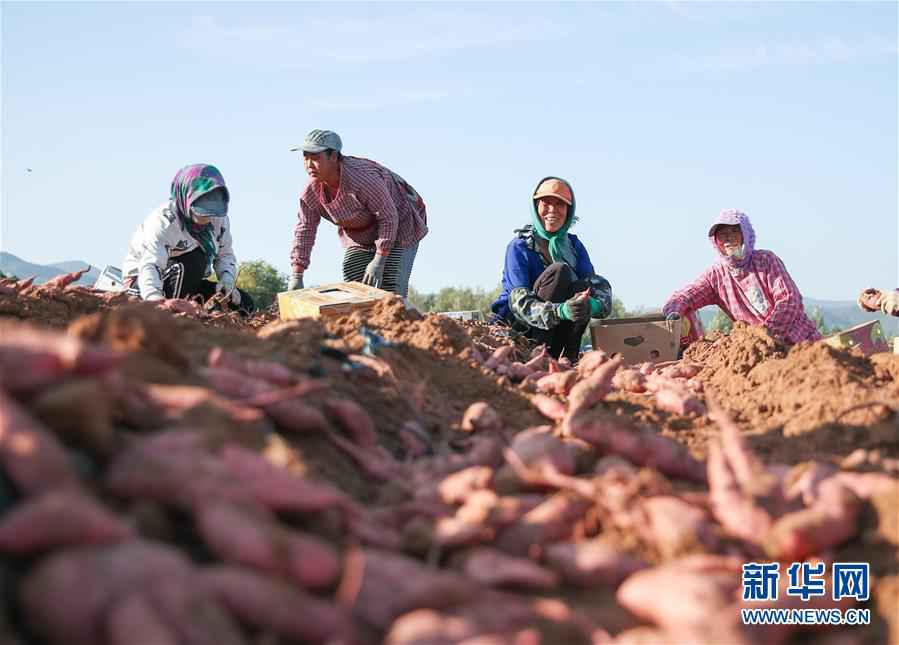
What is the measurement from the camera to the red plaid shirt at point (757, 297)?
23.7 feet

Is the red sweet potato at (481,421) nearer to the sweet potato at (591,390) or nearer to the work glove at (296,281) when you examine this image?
the sweet potato at (591,390)

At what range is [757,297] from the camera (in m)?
7.36

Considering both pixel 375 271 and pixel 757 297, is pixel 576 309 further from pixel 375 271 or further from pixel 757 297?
pixel 375 271

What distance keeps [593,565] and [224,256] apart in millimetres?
6233

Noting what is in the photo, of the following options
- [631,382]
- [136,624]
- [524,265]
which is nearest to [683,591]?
[136,624]

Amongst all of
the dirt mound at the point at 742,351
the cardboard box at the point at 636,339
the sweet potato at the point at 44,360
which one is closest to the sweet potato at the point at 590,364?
the dirt mound at the point at 742,351

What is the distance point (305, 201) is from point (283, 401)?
18.9 feet

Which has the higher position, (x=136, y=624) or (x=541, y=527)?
(x=541, y=527)

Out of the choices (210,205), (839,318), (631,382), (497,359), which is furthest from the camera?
(839,318)

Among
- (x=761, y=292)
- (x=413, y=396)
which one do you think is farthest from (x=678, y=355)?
(x=413, y=396)

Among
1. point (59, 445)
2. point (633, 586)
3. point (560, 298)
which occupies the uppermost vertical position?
→ point (560, 298)

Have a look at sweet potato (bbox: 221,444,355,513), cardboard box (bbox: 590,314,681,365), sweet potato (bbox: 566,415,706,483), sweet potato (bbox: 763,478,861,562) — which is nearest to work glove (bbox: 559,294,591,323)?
cardboard box (bbox: 590,314,681,365)

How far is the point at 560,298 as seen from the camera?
707 centimetres

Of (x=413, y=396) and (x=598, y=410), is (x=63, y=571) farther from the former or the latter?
(x=598, y=410)
